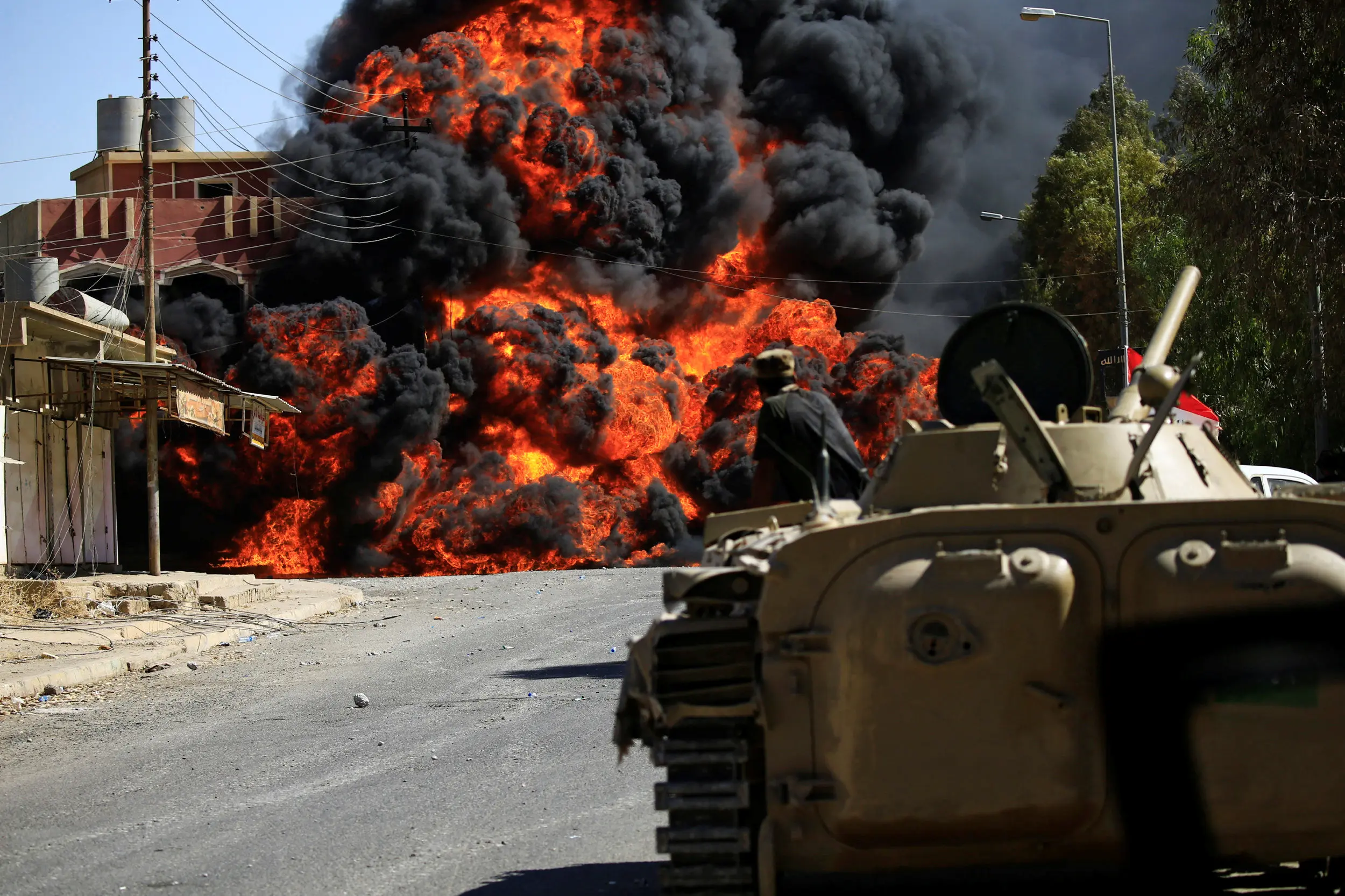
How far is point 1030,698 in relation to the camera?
3986 mm

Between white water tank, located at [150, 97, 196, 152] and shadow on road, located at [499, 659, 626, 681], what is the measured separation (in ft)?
108

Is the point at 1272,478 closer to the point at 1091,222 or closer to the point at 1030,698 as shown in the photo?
the point at 1030,698

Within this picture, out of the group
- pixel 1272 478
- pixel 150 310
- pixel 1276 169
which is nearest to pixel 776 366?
pixel 1272 478

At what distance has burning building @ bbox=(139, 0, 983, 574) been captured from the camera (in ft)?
123

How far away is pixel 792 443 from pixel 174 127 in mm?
39111

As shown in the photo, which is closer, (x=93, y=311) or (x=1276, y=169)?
(x=1276, y=169)

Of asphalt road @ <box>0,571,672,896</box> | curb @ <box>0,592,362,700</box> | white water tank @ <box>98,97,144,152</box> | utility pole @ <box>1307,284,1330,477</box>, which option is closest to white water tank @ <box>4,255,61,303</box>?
curb @ <box>0,592,362,700</box>

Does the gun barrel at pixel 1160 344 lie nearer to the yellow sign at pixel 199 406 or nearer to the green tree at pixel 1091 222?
the yellow sign at pixel 199 406

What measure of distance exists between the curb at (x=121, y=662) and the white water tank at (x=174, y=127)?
25.6 m

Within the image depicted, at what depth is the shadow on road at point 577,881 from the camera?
550 centimetres

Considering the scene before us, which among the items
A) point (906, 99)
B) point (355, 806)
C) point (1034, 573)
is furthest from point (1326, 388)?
point (906, 99)

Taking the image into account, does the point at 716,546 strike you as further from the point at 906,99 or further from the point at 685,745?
the point at 906,99

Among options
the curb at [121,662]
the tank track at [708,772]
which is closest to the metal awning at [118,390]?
the curb at [121,662]

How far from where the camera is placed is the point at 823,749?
412 centimetres
